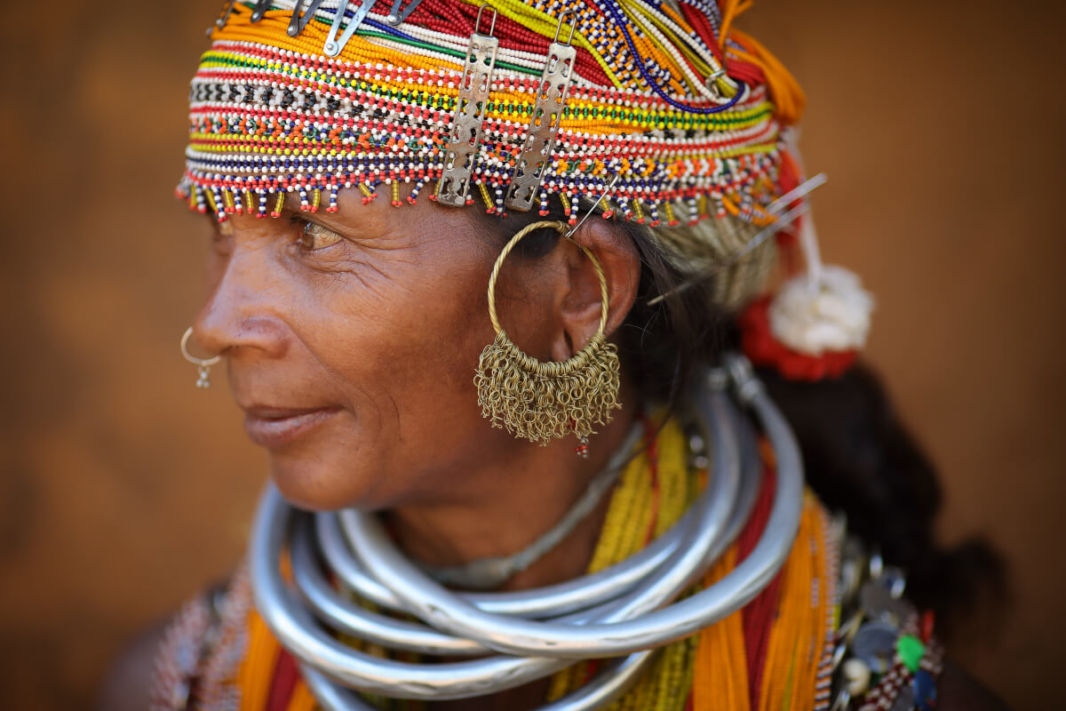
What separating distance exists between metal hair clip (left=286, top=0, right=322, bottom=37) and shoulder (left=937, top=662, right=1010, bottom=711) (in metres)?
1.80

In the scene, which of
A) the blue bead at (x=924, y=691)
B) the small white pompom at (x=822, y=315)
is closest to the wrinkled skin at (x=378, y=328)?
the small white pompom at (x=822, y=315)

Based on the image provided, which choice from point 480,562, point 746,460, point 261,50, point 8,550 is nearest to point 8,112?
point 8,550

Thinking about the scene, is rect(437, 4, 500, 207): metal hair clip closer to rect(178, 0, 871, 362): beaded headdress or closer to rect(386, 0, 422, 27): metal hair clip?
rect(178, 0, 871, 362): beaded headdress

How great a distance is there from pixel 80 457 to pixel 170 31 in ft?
6.38

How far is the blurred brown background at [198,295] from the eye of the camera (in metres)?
2.97

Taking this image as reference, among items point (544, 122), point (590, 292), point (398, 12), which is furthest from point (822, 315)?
point (398, 12)

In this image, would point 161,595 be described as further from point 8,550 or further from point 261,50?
point 261,50

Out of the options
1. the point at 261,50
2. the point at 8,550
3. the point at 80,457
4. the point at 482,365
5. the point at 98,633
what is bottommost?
the point at 98,633

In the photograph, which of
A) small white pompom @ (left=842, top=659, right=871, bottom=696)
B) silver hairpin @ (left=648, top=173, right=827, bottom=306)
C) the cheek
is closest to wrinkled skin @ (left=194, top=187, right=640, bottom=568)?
the cheek

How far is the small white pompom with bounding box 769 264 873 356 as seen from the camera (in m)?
2.04

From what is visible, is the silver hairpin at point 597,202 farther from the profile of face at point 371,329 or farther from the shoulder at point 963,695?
the shoulder at point 963,695

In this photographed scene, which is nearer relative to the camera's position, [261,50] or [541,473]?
[261,50]

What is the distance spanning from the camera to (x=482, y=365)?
1.50 meters

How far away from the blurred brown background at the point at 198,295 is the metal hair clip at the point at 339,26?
205cm
